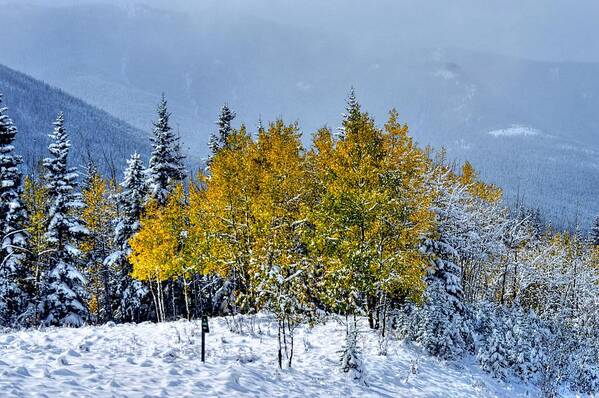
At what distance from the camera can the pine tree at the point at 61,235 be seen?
2858cm

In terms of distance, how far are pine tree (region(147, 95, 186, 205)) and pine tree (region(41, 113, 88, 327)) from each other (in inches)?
193

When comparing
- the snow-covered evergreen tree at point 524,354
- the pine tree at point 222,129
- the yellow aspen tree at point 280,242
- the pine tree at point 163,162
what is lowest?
the snow-covered evergreen tree at point 524,354

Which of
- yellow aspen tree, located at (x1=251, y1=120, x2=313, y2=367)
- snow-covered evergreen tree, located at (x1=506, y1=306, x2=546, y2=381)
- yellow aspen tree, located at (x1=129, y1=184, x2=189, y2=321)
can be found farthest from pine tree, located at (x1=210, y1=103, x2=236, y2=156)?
snow-covered evergreen tree, located at (x1=506, y1=306, x2=546, y2=381)

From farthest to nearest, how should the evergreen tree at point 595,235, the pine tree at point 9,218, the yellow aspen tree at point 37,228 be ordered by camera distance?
the evergreen tree at point 595,235 → the yellow aspen tree at point 37,228 → the pine tree at point 9,218

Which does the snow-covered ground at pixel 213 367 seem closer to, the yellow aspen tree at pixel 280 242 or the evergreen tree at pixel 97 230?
the yellow aspen tree at pixel 280 242

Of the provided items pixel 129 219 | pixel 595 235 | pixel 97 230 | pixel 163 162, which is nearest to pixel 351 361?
pixel 163 162

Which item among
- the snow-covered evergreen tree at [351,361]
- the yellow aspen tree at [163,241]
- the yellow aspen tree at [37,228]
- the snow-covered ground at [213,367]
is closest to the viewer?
the snow-covered ground at [213,367]

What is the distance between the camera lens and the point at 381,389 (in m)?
14.9

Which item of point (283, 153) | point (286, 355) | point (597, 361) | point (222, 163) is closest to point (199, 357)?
point (286, 355)

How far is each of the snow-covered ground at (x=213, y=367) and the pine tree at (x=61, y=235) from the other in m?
11.0

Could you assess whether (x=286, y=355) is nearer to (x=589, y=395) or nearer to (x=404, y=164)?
(x=404, y=164)

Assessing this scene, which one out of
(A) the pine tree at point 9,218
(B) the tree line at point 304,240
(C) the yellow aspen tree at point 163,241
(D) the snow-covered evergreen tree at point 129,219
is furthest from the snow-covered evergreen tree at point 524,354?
(A) the pine tree at point 9,218

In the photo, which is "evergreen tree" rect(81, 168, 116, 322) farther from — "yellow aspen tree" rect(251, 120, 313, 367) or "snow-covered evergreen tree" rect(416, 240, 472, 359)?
"snow-covered evergreen tree" rect(416, 240, 472, 359)

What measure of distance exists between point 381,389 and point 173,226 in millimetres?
16229
